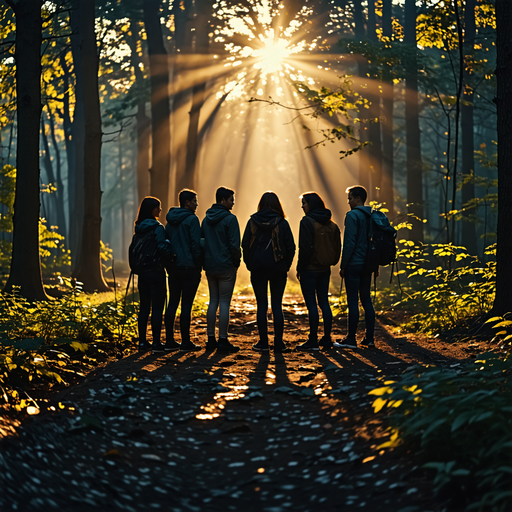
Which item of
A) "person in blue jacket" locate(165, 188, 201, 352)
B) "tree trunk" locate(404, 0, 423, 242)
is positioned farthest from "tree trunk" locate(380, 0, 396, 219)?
"person in blue jacket" locate(165, 188, 201, 352)

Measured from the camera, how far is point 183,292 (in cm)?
785

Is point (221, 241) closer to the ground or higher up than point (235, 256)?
higher up

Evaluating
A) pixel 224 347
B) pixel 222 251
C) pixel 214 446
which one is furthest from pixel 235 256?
pixel 214 446

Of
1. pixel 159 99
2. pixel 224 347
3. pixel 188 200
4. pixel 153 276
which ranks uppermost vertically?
pixel 159 99

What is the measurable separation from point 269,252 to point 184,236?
4.08ft

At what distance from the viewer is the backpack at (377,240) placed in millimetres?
7844

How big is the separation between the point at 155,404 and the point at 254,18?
15.3 meters

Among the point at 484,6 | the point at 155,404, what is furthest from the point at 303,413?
the point at 484,6

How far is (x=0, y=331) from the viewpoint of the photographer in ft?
19.7

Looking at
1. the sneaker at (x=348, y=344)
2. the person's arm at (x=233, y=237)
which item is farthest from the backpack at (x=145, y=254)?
the sneaker at (x=348, y=344)

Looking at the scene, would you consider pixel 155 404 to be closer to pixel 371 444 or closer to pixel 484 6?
pixel 371 444

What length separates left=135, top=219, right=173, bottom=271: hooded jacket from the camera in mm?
7543

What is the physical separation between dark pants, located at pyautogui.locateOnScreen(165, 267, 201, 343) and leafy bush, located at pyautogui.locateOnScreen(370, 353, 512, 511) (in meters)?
4.08

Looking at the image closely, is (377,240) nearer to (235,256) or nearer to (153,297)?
(235,256)
